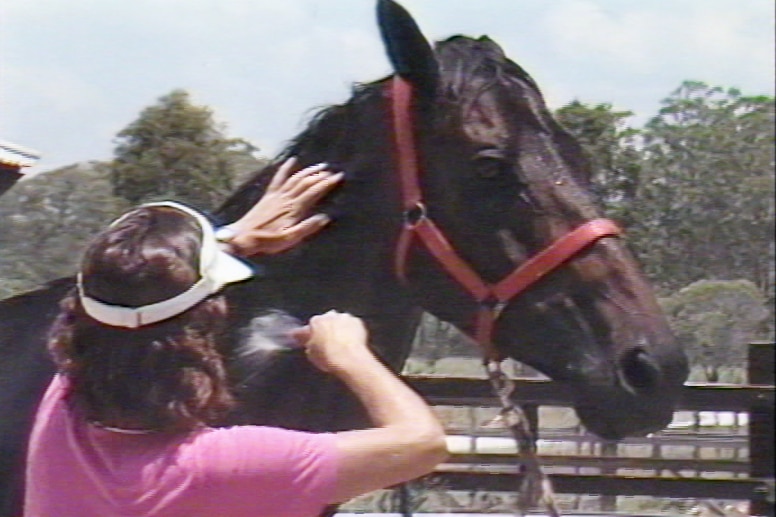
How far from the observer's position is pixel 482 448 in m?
1.95

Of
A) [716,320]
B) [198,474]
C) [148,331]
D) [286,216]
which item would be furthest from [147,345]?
[716,320]

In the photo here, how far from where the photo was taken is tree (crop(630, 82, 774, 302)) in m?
1.79

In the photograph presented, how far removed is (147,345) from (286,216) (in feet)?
1.98

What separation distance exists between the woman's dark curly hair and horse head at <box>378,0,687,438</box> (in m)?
0.58

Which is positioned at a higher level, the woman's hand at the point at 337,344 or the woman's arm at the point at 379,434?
the woman's hand at the point at 337,344

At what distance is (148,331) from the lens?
139cm

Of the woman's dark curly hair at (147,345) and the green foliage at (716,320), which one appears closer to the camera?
the woman's dark curly hair at (147,345)

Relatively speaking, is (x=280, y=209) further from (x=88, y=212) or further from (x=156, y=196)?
(x=88, y=212)

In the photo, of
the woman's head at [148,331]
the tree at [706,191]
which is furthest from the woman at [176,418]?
the tree at [706,191]

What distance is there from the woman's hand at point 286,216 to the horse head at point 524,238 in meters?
0.18

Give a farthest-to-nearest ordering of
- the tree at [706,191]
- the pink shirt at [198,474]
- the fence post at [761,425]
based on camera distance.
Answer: the tree at [706,191], the fence post at [761,425], the pink shirt at [198,474]

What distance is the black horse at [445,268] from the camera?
1.81 m

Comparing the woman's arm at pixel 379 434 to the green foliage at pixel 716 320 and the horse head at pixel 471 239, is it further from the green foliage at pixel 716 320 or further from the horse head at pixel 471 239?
the green foliage at pixel 716 320

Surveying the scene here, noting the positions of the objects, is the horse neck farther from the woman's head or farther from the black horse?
the woman's head
